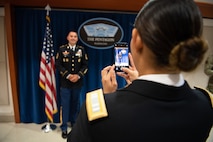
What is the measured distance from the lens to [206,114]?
510mm

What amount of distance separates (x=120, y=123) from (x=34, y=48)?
275 cm

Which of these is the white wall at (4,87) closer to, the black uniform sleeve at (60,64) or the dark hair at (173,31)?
the black uniform sleeve at (60,64)

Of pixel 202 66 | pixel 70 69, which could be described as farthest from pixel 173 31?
pixel 202 66

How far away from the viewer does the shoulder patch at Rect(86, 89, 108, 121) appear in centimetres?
43

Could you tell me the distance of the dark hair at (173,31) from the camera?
0.41 m

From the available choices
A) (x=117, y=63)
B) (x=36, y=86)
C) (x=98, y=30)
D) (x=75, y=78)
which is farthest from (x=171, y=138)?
(x=36, y=86)

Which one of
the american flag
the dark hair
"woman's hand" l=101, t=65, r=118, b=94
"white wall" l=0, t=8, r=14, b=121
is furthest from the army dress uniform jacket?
the dark hair

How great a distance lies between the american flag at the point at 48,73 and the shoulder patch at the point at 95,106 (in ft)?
7.65

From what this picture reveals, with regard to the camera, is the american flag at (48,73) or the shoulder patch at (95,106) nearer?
the shoulder patch at (95,106)

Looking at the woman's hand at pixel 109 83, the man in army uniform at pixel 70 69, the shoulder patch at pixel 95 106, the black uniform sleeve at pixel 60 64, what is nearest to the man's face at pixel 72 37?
the man in army uniform at pixel 70 69

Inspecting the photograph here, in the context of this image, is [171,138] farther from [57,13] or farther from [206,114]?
[57,13]

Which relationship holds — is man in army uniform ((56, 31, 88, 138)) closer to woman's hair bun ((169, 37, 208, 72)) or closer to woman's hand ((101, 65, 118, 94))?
woman's hand ((101, 65, 118, 94))

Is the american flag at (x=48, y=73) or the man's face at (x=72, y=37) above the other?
the man's face at (x=72, y=37)

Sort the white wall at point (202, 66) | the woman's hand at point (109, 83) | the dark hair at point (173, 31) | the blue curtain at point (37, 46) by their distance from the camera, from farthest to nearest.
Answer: the white wall at point (202, 66), the blue curtain at point (37, 46), the woman's hand at point (109, 83), the dark hair at point (173, 31)
